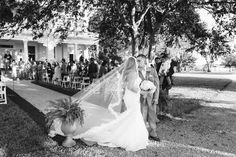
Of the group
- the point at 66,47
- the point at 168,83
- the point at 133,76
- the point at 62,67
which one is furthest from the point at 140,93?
the point at 66,47

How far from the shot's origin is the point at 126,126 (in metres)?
5.46

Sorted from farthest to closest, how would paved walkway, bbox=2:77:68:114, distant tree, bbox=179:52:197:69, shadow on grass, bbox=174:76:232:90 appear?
distant tree, bbox=179:52:197:69 < shadow on grass, bbox=174:76:232:90 < paved walkway, bbox=2:77:68:114

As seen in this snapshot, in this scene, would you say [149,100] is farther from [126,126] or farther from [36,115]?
[36,115]

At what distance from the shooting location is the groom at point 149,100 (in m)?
6.01

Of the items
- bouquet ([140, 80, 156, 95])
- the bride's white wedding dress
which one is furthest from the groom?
the bride's white wedding dress

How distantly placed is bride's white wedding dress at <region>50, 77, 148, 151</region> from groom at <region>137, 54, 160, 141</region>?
514 millimetres

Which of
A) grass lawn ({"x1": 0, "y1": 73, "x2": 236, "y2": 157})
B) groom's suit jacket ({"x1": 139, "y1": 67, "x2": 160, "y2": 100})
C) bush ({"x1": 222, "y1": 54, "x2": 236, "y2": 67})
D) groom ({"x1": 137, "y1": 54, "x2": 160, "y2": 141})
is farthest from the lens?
bush ({"x1": 222, "y1": 54, "x2": 236, "y2": 67})

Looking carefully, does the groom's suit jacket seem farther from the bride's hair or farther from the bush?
the bush

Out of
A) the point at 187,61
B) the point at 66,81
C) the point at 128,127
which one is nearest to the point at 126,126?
the point at 128,127

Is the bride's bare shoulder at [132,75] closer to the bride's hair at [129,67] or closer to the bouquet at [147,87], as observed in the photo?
the bride's hair at [129,67]

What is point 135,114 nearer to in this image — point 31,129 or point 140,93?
point 140,93

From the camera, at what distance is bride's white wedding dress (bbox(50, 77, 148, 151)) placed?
17.4 feet

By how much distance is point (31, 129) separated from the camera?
6508mm

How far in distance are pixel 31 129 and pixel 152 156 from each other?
11.1 ft
